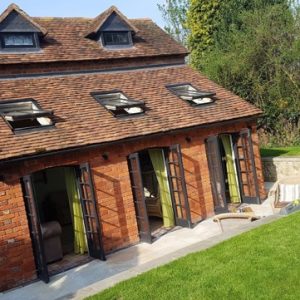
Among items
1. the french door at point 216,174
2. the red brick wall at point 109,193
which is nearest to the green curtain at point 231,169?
the red brick wall at point 109,193

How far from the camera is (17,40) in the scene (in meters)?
13.6

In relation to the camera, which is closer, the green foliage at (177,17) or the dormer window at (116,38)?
the dormer window at (116,38)

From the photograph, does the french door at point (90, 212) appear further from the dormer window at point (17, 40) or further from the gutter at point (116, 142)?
the dormer window at point (17, 40)

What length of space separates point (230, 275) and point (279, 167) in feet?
34.8

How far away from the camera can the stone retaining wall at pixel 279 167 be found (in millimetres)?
16953

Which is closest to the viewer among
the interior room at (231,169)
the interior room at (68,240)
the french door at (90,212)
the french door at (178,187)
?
the french door at (90,212)

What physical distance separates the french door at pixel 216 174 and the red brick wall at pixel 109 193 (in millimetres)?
202

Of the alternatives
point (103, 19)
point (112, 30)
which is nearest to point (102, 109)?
point (112, 30)

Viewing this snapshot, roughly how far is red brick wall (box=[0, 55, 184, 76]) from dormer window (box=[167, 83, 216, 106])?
1608 millimetres

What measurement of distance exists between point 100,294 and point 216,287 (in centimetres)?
207

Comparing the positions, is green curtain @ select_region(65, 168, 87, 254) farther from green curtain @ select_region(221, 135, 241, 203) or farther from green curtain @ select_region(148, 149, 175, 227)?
green curtain @ select_region(221, 135, 241, 203)

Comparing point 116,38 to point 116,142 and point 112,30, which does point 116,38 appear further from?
point 116,142

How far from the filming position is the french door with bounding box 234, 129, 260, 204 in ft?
47.6

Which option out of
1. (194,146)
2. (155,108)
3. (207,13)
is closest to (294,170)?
(194,146)
